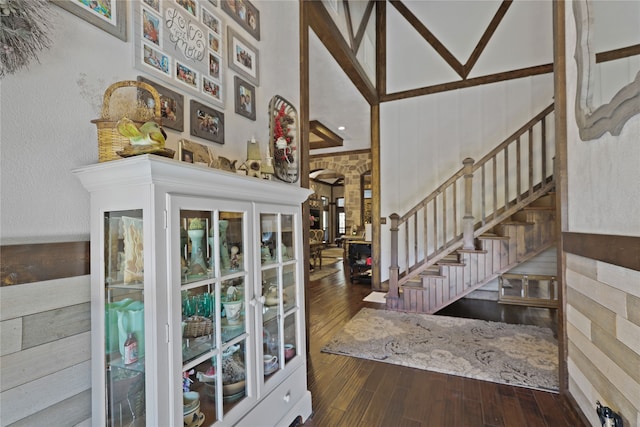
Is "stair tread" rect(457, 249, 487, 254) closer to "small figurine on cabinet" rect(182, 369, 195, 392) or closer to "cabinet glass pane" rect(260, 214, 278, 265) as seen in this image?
"cabinet glass pane" rect(260, 214, 278, 265)

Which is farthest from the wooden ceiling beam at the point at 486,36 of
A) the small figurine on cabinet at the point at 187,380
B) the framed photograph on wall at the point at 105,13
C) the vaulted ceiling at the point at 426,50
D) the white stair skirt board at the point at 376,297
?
the small figurine on cabinet at the point at 187,380

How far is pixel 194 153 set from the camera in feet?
4.89

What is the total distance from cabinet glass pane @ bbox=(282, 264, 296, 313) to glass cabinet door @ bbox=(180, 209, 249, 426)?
359mm

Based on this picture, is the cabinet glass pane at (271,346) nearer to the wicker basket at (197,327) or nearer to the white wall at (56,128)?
the wicker basket at (197,327)

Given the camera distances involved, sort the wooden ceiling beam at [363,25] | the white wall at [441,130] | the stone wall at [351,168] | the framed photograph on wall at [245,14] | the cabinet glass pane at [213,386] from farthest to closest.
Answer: the stone wall at [351,168], the white wall at [441,130], the wooden ceiling beam at [363,25], the framed photograph on wall at [245,14], the cabinet glass pane at [213,386]

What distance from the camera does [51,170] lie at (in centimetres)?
102

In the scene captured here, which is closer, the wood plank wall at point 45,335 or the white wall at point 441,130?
the wood plank wall at point 45,335

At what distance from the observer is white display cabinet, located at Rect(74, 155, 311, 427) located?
0.96m

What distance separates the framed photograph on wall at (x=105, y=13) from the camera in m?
1.09

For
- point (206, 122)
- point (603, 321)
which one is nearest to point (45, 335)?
point (206, 122)

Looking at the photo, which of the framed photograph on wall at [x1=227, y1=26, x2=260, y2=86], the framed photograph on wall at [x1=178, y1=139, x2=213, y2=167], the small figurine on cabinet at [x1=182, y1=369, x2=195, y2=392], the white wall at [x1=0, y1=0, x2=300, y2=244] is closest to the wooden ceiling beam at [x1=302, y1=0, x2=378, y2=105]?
the framed photograph on wall at [x1=227, y1=26, x2=260, y2=86]

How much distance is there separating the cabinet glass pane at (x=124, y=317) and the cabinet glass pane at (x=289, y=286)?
2.48 feet

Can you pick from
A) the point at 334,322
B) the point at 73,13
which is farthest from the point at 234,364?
the point at 334,322

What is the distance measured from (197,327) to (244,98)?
143 cm
